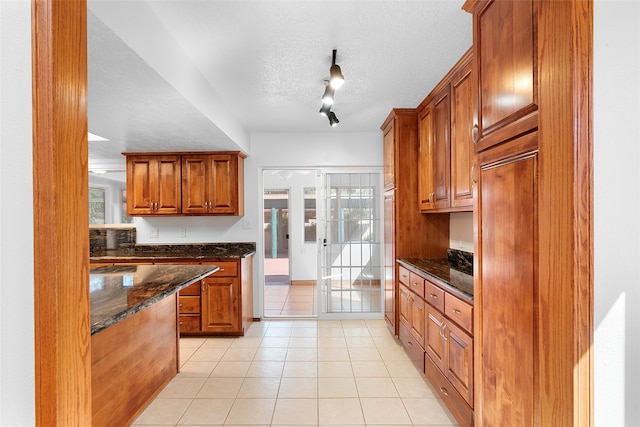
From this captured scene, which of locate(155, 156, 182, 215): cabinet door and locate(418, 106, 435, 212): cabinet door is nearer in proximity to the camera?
locate(418, 106, 435, 212): cabinet door

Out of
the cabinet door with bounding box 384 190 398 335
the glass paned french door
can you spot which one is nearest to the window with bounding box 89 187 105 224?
the glass paned french door

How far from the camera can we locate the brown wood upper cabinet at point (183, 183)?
385 centimetres

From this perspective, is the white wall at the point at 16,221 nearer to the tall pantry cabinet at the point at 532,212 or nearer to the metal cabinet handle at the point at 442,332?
the tall pantry cabinet at the point at 532,212

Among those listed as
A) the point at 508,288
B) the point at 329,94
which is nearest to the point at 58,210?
the point at 508,288

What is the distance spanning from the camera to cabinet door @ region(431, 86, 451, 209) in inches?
102

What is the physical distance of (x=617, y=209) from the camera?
0.81 metres

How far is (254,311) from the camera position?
4.16m

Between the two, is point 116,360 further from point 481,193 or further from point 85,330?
point 481,193

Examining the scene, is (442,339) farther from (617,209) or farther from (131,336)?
(131,336)

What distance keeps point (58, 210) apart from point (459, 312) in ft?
6.38

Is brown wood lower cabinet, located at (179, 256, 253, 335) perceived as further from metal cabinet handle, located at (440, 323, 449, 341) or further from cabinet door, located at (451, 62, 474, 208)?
cabinet door, located at (451, 62, 474, 208)

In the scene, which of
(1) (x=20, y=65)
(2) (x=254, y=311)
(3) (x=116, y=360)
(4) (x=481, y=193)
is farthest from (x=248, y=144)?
(1) (x=20, y=65)

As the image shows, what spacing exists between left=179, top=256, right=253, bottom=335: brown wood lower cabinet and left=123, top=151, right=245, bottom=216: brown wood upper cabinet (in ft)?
2.39

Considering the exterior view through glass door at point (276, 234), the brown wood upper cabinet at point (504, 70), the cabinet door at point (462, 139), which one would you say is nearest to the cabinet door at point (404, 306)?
the cabinet door at point (462, 139)
